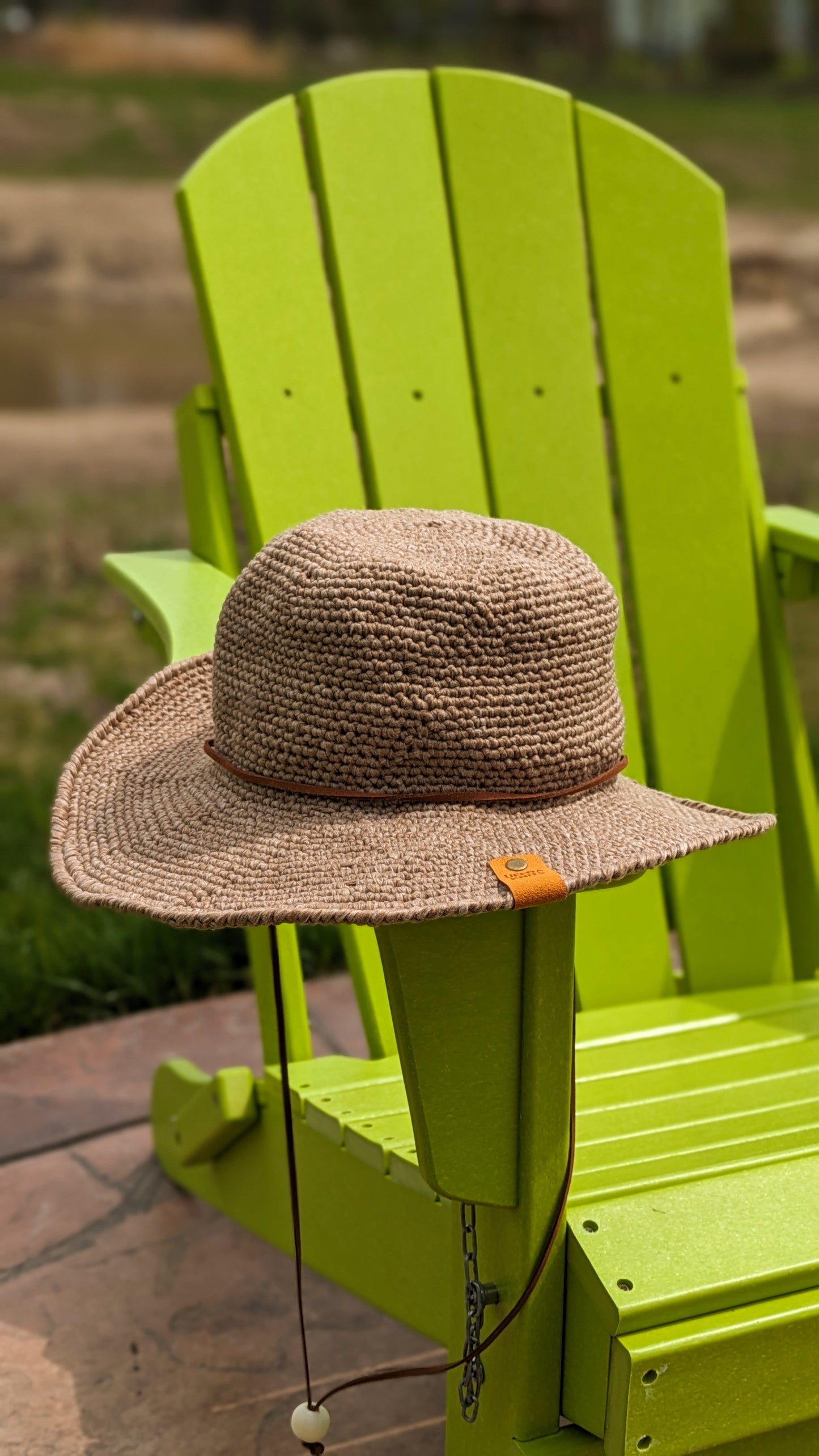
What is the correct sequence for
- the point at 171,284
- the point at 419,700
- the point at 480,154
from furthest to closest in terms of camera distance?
the point at 171,284 → the point at 480,154 → the point at 419,700

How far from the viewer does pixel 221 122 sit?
6.19m

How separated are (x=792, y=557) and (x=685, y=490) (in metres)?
0.16

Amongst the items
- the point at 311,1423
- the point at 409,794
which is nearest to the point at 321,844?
the point at 409,794

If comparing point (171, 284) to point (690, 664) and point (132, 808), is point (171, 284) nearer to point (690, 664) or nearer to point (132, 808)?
point (690, 664)

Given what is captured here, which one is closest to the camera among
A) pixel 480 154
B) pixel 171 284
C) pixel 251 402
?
pixel 251 402

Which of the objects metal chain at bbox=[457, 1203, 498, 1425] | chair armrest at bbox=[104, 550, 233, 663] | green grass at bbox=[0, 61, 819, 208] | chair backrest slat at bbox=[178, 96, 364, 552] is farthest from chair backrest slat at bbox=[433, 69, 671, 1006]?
A: green grass at bbox=[0, 61, 819, 208]

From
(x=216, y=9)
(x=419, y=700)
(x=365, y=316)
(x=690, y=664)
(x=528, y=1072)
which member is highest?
(x=216, y=9)

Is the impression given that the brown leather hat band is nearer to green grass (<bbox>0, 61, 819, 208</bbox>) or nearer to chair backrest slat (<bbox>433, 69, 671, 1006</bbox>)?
chair backrest slat (<bbox>433, 69, 671, 1006</bbox>)

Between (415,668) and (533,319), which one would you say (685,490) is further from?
(415,668)

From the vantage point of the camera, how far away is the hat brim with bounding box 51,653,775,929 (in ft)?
3.12

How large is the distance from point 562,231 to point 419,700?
1000 mm

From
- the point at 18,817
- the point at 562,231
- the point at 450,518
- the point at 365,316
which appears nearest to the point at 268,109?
the point at 365,316

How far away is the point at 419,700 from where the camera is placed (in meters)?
1.04

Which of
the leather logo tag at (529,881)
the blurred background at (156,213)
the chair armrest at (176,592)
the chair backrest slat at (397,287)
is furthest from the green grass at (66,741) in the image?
the leather logo tag at (529,881)
